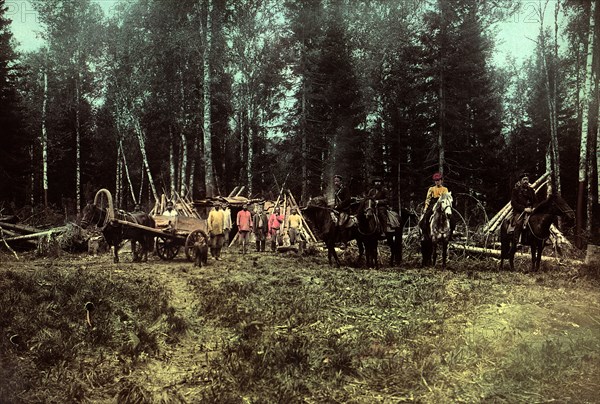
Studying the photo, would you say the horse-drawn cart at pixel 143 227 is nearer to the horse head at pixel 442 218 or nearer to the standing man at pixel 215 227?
the standing man at pixel 215 227

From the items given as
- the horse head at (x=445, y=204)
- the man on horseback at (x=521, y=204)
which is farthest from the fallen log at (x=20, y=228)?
the man on horseback at (x=521, y=204)

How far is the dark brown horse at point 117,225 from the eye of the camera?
11.2 metres

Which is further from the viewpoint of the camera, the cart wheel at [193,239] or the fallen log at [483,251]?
the fallen log at [483,251]

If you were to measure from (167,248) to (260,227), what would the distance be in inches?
200

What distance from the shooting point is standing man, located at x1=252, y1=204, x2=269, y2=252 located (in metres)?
18.1

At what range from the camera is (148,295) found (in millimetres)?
7586

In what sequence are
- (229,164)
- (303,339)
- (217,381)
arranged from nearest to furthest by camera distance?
1. (217,381)
2. (303,339)
3. (229,164)

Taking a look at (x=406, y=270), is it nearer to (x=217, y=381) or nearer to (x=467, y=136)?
(x=217, y=381)

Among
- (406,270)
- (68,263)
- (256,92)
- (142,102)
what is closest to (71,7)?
(142,102)

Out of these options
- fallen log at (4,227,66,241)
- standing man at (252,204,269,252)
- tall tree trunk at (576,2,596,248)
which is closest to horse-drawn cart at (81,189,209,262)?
fallen log at (4,227,66,241)

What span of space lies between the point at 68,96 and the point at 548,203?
2348cm

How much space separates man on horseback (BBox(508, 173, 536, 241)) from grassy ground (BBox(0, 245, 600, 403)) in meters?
2.69

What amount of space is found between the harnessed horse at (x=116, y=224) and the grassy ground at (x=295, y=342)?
3.14m

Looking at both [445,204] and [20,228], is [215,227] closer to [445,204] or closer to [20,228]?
[20,228]
